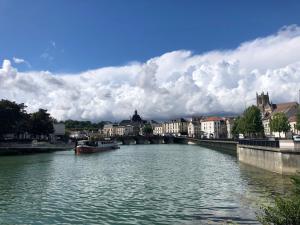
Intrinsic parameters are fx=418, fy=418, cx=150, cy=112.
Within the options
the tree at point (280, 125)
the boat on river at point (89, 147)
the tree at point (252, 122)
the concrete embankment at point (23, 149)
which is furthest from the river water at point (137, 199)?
the tree at point (252, 122)

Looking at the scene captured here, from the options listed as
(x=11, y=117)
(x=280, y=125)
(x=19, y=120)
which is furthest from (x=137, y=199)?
(x=19, y=120)

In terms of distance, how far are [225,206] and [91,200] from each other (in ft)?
39.3

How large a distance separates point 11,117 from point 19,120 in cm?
1147

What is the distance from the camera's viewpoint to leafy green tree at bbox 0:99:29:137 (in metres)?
154

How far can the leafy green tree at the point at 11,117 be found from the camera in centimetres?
15450

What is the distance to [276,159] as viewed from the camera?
57.0 meters

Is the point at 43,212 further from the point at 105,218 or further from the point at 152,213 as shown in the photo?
the point at 152,213

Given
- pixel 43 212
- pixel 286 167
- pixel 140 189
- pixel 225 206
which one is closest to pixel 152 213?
pixel 225 206

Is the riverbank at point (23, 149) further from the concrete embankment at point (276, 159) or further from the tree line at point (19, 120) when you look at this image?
the concrete embankment at point (276, 159)

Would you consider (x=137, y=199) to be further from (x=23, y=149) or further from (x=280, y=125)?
(x=23, y=149)

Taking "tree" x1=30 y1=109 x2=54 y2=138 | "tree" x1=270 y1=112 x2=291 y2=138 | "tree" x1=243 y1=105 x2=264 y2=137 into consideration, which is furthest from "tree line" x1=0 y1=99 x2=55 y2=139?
"tree" x1=270 y1=112 x2=291 y2=138

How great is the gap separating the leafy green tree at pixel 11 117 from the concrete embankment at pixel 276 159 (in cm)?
10560

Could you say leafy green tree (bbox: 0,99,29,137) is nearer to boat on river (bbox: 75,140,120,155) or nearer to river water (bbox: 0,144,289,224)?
boat on river (bbox: 75,140,120,155)

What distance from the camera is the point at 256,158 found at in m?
71.4
